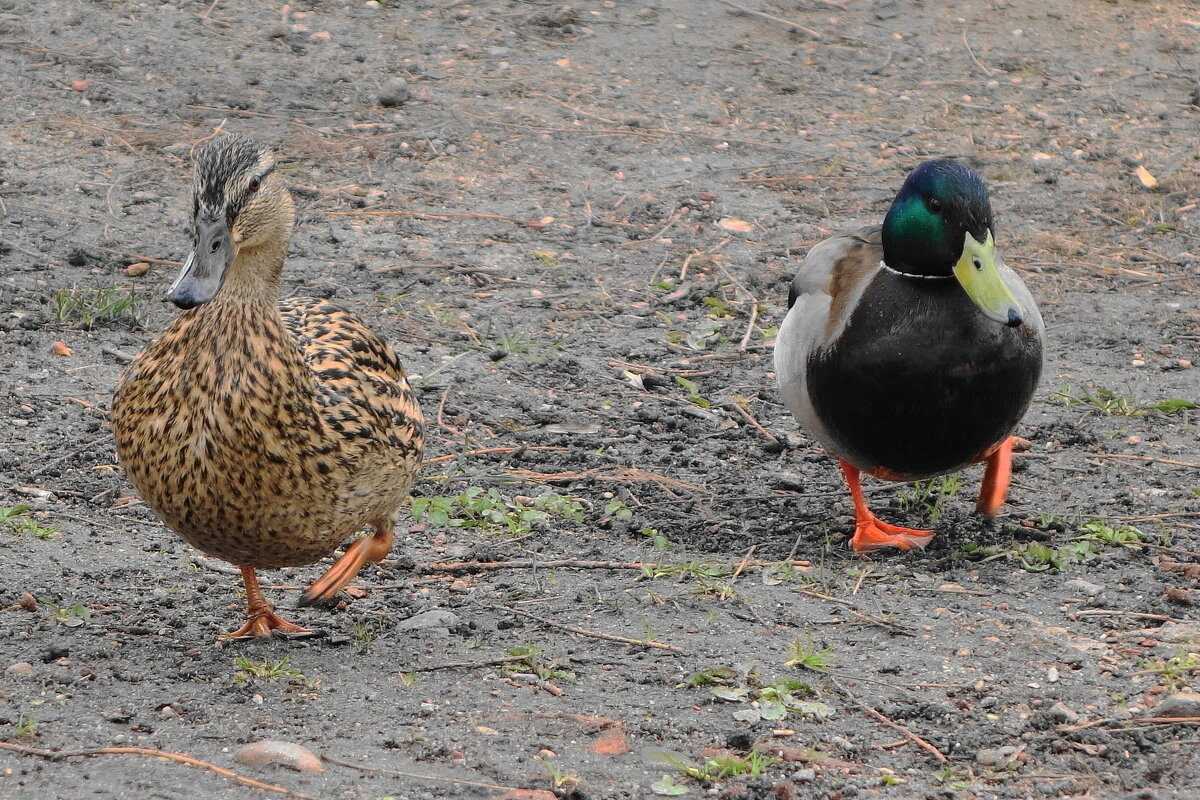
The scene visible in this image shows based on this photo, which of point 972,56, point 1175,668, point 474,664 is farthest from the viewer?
point 972,56

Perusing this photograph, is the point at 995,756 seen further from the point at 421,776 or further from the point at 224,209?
the point at 224,209

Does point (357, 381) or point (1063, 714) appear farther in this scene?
point (357, 381)

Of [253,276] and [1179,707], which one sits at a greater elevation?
[253,276]

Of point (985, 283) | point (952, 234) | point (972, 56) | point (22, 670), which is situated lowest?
point (22, 670)

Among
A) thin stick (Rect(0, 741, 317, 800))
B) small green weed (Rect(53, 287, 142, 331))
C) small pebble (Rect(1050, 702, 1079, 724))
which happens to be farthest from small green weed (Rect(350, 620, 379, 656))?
small green weed (Rect(53, 287, 142, 331))

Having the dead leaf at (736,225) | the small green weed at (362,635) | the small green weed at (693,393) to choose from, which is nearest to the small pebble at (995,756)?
the small green weed at (362,635)

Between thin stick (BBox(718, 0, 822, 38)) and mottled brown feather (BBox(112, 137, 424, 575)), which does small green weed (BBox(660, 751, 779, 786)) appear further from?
thin stick (BBox(718, 0, 822, 38))

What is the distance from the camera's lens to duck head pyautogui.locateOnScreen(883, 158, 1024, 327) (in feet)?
14.2

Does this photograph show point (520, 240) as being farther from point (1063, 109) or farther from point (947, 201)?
point (1063, 109)

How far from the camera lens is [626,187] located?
7.83m

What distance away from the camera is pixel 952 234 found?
4.39 m

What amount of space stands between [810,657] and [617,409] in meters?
2.15

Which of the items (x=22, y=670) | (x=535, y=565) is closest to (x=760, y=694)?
(x=535, y=565)

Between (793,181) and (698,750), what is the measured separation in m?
5.27
